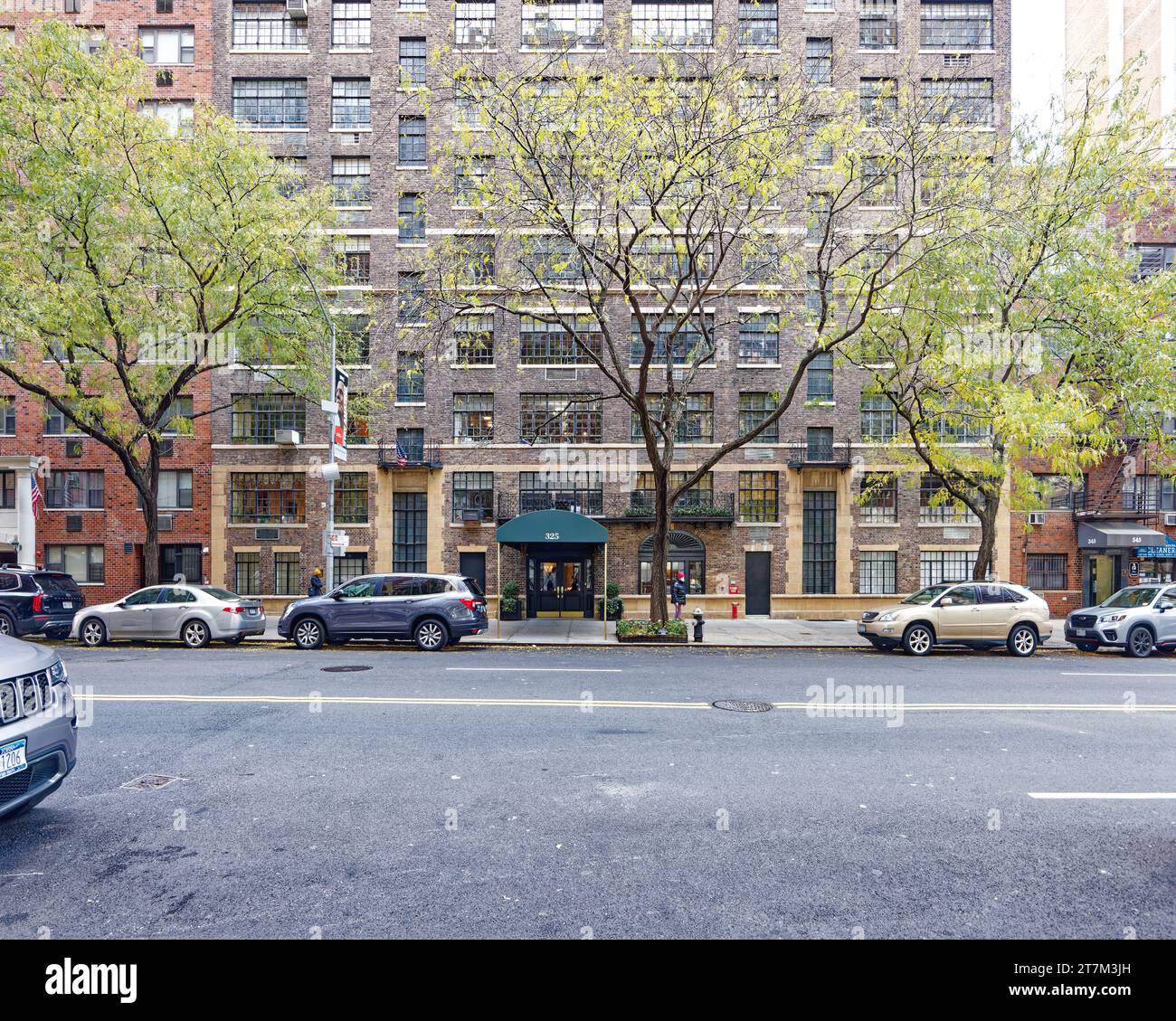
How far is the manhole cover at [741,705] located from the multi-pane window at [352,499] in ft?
65.0

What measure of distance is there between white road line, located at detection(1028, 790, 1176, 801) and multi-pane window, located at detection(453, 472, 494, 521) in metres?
21.7

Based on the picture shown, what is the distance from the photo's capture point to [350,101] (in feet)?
86.5

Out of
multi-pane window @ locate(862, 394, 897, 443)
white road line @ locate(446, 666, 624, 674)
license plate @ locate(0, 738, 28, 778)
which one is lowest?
white road line @ locate(446, 666, 624, 674)

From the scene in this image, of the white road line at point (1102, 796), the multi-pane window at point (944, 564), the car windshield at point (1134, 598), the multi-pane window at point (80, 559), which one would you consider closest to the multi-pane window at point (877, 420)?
the multi-pane window at point (944, 564)

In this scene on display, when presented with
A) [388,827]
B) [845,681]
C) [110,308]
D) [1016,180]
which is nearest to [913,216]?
[1016,180]

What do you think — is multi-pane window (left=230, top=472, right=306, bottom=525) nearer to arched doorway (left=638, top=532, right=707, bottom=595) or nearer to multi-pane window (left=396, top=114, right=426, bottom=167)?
multi-pane window (left=396, top=114, right=426, bottom=167)

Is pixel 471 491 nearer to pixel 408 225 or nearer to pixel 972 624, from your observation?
pixel 408 225

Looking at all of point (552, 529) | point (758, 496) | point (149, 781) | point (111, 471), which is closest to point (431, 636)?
point (552, 529)

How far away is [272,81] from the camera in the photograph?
26.4m

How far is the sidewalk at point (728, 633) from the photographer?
17.6m

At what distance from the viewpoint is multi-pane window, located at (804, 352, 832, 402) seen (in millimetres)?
25734

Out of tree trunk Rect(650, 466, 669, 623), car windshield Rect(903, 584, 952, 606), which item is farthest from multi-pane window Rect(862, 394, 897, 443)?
tree trunk Rect(650, 466, 669, 623)

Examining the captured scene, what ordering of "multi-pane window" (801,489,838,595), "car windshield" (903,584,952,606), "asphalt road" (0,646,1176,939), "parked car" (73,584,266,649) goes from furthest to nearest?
"multi-pane window" (801,489,838,595)
"car windshield" (903,584,952,606)
"parked car" (73,584,266,649)
"asphalt road" (0,646,1176,939)
